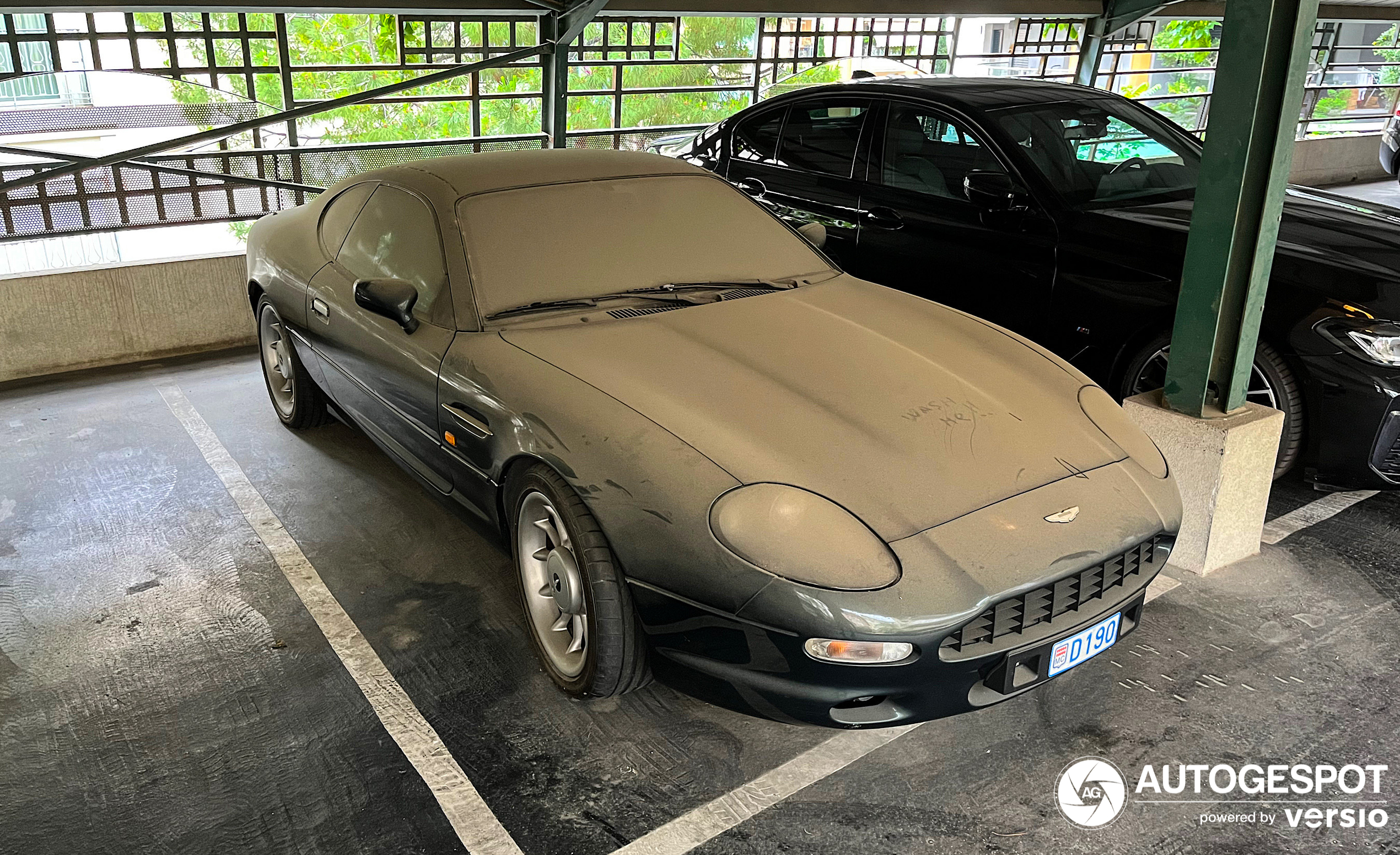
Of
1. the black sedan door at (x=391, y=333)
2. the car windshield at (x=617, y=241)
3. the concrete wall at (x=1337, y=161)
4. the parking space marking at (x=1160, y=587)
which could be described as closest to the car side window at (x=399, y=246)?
the black sedan door at (x=391, y=333)

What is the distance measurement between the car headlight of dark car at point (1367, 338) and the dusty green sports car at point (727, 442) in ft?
4.41

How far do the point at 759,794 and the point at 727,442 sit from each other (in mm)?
916

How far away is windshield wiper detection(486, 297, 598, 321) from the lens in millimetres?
3244

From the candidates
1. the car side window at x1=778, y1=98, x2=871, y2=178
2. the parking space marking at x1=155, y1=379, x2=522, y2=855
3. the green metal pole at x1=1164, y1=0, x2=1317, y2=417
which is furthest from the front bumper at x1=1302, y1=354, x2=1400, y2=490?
the parking space marking at x1=155, y1=379, x2=522, y2=855

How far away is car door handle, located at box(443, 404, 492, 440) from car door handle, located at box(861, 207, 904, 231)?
111 inches

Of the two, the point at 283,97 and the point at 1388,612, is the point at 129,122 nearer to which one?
the point at 283,97

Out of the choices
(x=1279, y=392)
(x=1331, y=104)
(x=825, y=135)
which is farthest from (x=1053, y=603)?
(x=1331, y=104)

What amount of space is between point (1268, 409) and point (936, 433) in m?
1.75

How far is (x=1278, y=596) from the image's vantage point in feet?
11.6

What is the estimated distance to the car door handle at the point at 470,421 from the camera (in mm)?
3037

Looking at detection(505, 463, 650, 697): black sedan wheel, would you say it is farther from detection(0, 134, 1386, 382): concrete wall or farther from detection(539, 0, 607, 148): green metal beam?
detection(539, 0, 607, 148): green metal beam

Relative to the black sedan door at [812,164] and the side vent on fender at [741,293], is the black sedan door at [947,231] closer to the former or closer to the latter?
the black sedan door at [812,164]

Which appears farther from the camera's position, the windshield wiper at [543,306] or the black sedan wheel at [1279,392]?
the black sedan wheel at [1279,392]

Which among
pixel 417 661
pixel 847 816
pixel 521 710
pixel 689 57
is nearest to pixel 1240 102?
pixel 847 816
